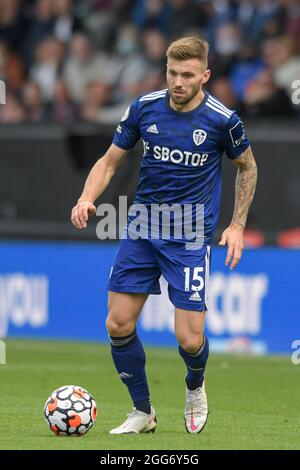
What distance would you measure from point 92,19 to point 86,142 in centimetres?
341

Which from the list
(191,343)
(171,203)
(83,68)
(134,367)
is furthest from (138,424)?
(83,68)

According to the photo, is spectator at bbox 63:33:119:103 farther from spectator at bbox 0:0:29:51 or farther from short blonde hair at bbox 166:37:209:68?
short blonde hair at bbox 166:37:209:68

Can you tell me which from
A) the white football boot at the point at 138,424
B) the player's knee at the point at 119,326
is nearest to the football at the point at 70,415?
the white football boot at the point at 138,424

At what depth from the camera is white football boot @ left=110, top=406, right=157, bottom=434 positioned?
8438 millimetres

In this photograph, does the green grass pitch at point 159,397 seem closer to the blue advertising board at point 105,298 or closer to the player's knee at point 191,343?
the blue advertising board at point 105,298

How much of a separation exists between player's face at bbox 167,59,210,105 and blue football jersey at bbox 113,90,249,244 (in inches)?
6.5

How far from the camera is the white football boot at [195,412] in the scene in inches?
333

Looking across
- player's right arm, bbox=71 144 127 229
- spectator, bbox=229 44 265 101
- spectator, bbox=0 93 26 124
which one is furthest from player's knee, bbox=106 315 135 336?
spectator, bbox=0 93 26 124

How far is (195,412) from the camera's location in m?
8.50

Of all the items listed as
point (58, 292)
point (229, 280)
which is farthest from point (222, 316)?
point (58, 292)

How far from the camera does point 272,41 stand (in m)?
16.5

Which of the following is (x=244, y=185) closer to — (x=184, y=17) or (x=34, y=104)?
(x=184, y=17)

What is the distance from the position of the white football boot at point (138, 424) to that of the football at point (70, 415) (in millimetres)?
249
